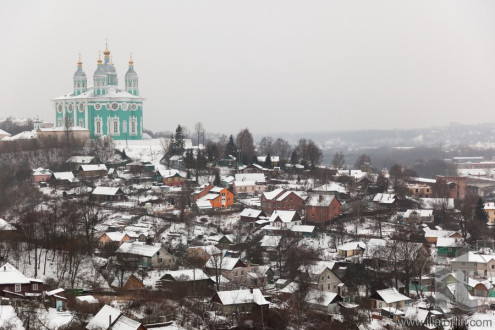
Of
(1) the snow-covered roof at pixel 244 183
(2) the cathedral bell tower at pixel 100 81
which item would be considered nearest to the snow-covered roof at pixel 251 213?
(1) the snow-covered roof at pixel 244 183

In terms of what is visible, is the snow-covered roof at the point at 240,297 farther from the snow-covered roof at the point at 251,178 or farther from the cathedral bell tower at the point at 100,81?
the cathedral bell tower at the point at 100,81

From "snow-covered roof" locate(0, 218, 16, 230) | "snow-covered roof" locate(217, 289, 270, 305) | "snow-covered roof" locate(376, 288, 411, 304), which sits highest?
"snow-covered roof" locate(0, 218, 16, 230)

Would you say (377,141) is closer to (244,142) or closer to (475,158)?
(475,158)

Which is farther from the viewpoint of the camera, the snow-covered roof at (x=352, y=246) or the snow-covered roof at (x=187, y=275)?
the snow-covered roof at (x=352, y=246)

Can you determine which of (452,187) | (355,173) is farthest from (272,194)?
(452,187)

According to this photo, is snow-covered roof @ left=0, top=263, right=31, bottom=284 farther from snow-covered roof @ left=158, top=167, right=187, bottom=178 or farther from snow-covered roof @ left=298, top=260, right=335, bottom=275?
snow-covered roof @ left=158, top=167, right=187, bottom=178

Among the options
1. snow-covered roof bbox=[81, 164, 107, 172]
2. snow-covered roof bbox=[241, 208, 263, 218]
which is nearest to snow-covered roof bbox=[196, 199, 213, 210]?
snow-covered roof bbox=[241, 208, 263, 218]
